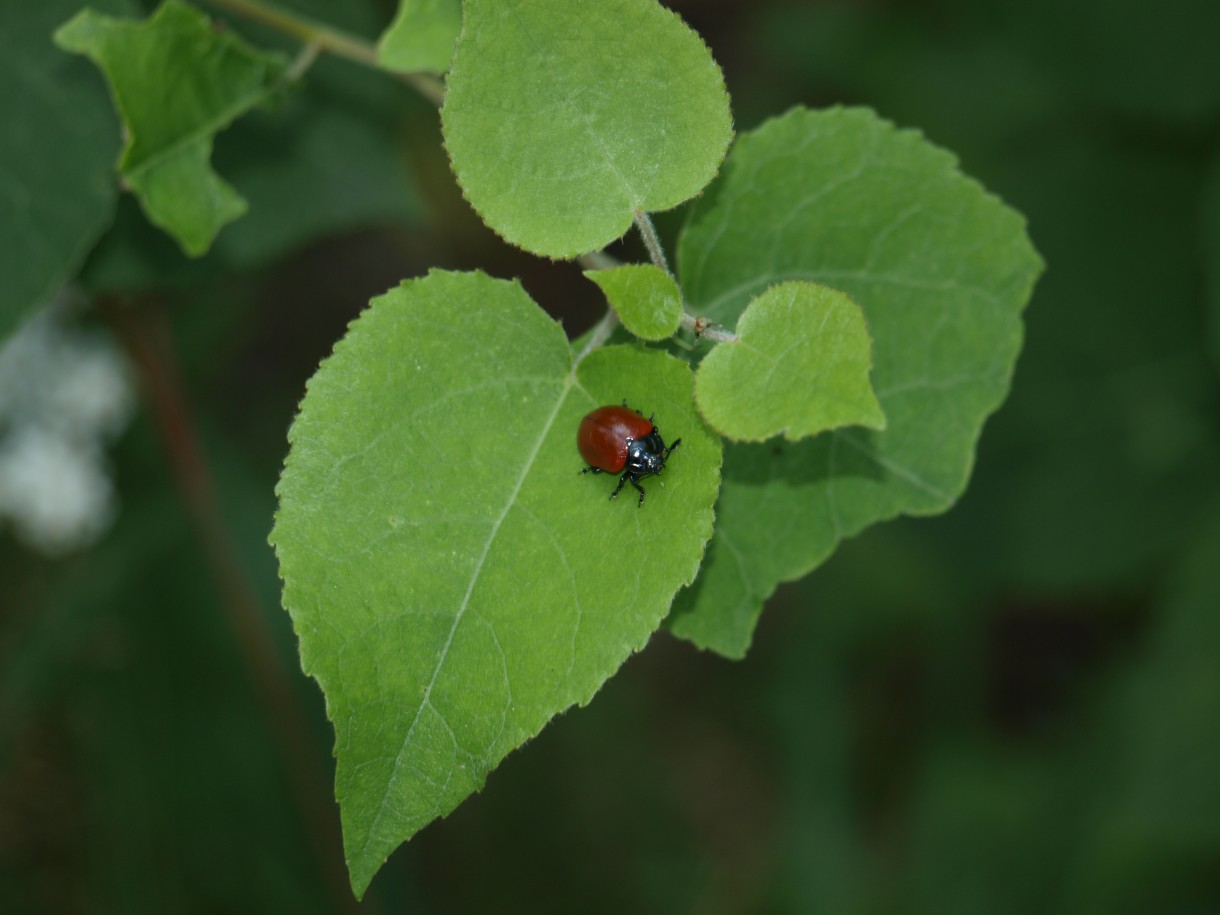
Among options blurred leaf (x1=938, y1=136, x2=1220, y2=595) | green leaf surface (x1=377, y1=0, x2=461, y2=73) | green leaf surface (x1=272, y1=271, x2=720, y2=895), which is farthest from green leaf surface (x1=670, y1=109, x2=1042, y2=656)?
blurred leaf (x1=938, y1=136, x2=1220, y2=595)

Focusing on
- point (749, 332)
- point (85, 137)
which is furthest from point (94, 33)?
point (749, 332)

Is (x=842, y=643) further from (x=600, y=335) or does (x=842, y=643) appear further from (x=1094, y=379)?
(x=600, y=335)

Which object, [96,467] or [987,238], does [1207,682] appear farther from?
[96,467]

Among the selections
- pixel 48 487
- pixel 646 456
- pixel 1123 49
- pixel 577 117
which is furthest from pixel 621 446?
pixel 1123 49

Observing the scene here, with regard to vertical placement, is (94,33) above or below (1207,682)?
above

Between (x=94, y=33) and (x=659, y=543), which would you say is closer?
(x=659, y=543)

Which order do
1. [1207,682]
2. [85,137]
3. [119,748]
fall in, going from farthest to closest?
[119,748] < [1207,682] < [85,137]

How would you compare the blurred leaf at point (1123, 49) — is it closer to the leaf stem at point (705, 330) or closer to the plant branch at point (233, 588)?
the leaf stem at point (705, 330)

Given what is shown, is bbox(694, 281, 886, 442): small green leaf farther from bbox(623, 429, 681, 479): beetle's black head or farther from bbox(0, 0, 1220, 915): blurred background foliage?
bbox(0, 0, 1220, 915): blurred background foliage
